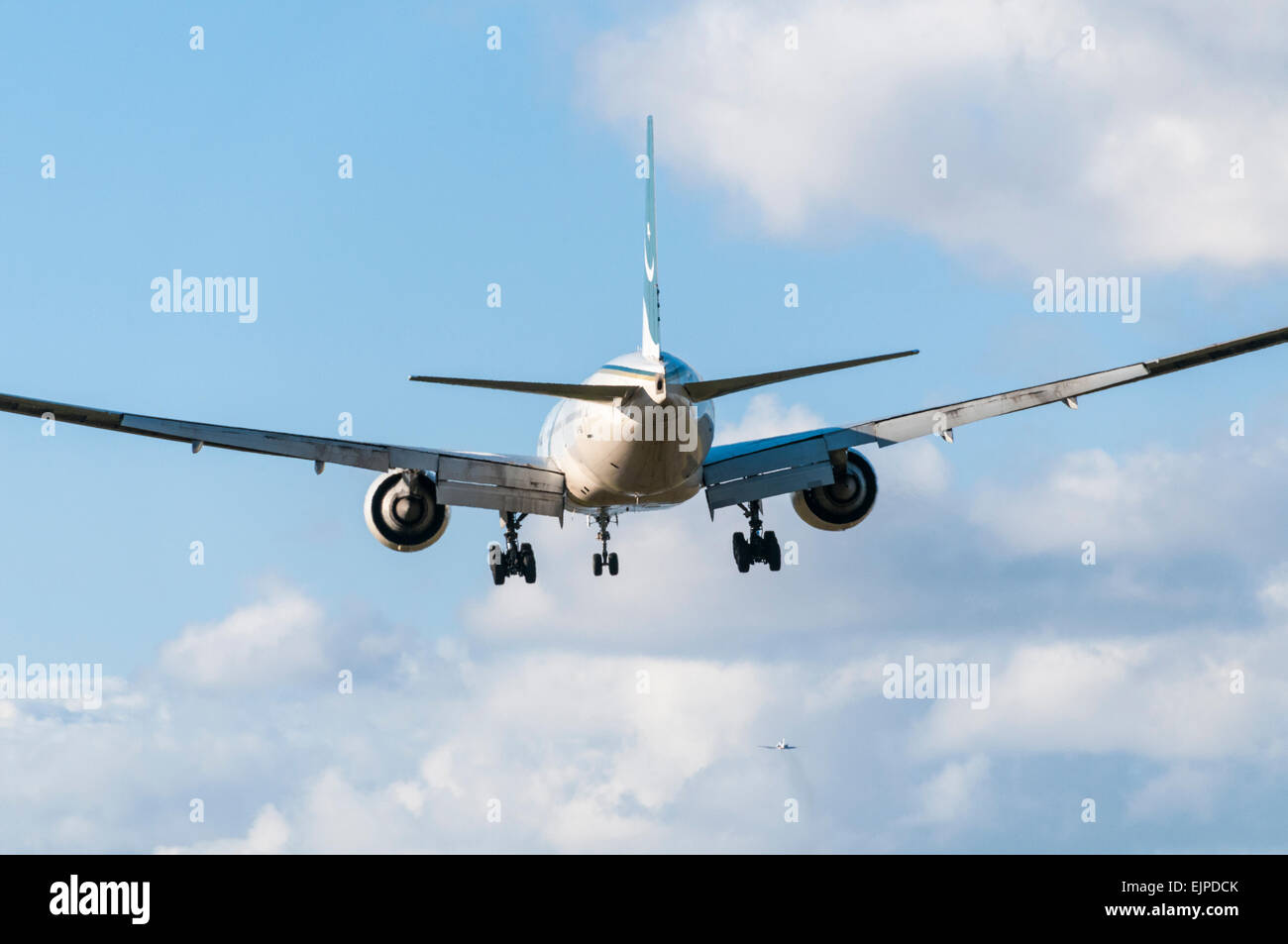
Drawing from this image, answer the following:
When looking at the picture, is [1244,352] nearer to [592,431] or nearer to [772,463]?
[772,463]

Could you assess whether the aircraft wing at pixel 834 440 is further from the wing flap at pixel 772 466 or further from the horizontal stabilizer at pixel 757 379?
the horizontal stabilizer at pixel 757 379

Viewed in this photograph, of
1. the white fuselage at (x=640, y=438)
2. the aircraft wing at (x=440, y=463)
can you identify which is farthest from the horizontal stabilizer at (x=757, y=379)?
the aircraft wing at (x=440, y=463)

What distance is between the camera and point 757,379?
54.0 m

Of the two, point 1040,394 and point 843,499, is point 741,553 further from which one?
point 1040,394

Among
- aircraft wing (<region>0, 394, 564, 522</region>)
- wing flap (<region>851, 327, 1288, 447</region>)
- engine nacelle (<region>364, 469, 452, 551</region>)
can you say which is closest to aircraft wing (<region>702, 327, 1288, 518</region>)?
wing flap (<region>851, 327, 1288, 447</region>)

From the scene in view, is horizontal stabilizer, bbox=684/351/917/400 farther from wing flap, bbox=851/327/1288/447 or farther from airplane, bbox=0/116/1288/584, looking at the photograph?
wing flap, bbox=851/327/1288/447

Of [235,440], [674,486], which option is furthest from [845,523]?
[235,440]

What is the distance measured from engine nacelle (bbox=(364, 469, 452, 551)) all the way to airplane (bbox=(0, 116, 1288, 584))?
0.03 meters

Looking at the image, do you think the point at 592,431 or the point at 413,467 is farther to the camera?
the point at 413,467

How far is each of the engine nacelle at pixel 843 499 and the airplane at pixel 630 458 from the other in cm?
4

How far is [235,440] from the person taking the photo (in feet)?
206

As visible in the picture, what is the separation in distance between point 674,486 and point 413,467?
28.5 ft

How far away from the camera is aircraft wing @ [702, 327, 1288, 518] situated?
61875mm
